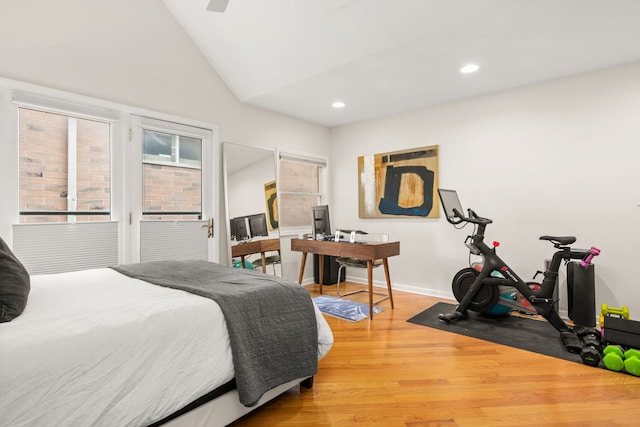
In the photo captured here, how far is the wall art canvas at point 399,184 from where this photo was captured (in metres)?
4.38

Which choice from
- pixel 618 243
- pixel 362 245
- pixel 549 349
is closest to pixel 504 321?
pixel 549 349

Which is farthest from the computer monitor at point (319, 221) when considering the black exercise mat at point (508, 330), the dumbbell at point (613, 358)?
the dumbbell at point (613, 358)

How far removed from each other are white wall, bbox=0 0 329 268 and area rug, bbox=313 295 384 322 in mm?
1353

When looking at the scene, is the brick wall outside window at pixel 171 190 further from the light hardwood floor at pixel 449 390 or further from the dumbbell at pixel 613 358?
the dumbbell at pixel 613 358

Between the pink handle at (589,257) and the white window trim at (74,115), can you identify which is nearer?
the white window trim at (74,115)

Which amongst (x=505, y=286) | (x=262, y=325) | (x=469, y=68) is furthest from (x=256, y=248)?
(x=469, y=68)

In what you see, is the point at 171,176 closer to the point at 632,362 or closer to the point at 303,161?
the point at 303,161

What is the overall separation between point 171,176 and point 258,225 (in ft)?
3.90

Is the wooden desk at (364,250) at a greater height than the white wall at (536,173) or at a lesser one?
lesser

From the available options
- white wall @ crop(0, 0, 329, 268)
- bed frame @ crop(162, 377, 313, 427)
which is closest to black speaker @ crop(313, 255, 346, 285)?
white wall @ crop(0, 0, 329, 268)

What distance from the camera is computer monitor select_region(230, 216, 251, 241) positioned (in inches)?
156

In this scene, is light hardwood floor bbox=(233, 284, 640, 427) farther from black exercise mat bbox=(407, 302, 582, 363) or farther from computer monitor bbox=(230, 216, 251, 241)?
computer monitor bbox=(230, 216, 251, 241)

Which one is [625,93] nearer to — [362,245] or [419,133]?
[419,133]

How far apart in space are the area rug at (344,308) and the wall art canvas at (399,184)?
1444 millimetres
